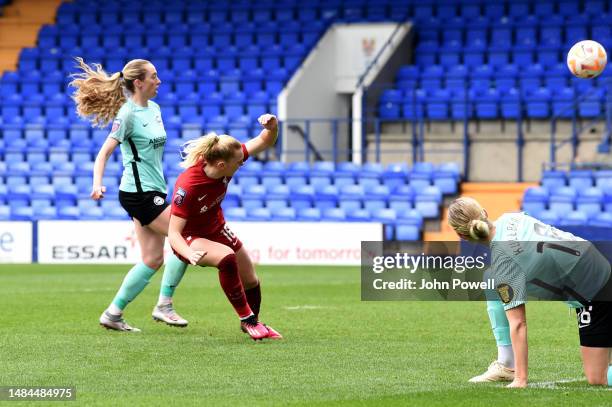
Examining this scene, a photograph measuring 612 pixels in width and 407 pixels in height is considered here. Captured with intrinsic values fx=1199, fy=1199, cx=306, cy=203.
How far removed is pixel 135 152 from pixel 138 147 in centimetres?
5

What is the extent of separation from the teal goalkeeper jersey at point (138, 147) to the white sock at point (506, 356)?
370 centimetres

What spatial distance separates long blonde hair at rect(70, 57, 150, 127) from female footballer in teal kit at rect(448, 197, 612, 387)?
3942mm

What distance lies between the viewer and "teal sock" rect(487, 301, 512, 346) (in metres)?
6.95

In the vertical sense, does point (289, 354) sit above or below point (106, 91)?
Answer: below

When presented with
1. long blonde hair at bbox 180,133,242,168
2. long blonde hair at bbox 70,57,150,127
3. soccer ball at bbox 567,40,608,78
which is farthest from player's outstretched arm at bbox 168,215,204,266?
soccer ball at bbox 567,40,608,78

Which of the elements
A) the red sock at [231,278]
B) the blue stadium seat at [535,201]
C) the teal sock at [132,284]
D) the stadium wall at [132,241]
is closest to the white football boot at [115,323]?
the teal sock at [132,284]

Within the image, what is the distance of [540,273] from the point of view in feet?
21.8

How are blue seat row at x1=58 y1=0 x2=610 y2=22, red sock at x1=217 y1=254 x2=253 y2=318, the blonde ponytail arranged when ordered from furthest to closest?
blue seat row at x1=58 y1=0 x2=610 y2=22
red sock at x1=217 y1=254 x2=253 y2=318
the blonde ponytail

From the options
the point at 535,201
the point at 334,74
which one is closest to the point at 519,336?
the point at 535,201

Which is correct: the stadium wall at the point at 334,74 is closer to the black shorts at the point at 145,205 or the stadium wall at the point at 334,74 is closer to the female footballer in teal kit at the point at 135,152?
the female footballer in teal kit at the point at 135,152

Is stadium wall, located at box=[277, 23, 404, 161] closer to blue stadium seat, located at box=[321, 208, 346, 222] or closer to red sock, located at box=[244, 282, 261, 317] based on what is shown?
blue stadium seat, located at box=[321, 208, 346, 222]

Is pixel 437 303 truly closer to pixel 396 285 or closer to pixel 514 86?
pixel 396 285

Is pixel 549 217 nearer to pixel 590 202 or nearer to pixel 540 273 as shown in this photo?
pixel 590 202

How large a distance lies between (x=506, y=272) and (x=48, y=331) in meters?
4.50
